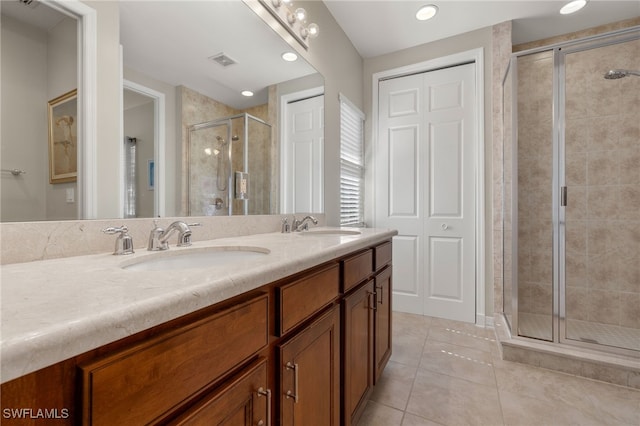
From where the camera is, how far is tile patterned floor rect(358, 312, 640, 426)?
1.38 m

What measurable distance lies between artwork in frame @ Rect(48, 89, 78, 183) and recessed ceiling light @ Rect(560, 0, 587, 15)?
310 cm

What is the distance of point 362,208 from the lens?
2986 millimetres

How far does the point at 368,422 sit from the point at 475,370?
2.80ft

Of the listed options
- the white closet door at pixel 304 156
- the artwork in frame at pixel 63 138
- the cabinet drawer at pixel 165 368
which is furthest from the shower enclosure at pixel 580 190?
the artwork in frame at pixel 63 138

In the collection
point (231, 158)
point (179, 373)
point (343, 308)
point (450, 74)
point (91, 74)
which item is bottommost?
point (343, 308)

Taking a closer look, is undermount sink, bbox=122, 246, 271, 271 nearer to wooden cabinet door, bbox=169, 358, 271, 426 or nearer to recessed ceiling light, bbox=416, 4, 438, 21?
wooden cabinet door, bbox=169, 358, 271, 426

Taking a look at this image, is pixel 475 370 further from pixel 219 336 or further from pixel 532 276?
pixel 219 336

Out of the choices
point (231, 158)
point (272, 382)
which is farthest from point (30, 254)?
point (231, 158)

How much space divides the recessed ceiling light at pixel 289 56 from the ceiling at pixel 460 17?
0.74 m

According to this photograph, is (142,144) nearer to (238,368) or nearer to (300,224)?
(238,368)

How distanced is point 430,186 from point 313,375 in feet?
7.32

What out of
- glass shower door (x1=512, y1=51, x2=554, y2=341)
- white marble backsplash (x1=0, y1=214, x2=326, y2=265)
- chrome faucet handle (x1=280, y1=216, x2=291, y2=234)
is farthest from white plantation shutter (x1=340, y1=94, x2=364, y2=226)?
white marble backsplash (x1=0, y1=214, x2=326, y2=265)

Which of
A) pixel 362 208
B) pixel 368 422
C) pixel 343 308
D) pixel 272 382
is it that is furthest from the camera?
pixel 362 208

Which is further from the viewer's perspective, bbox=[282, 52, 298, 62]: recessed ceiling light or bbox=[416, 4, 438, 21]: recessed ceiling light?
bbox=[416, 4, 438, 21]: recessed ceiling light
